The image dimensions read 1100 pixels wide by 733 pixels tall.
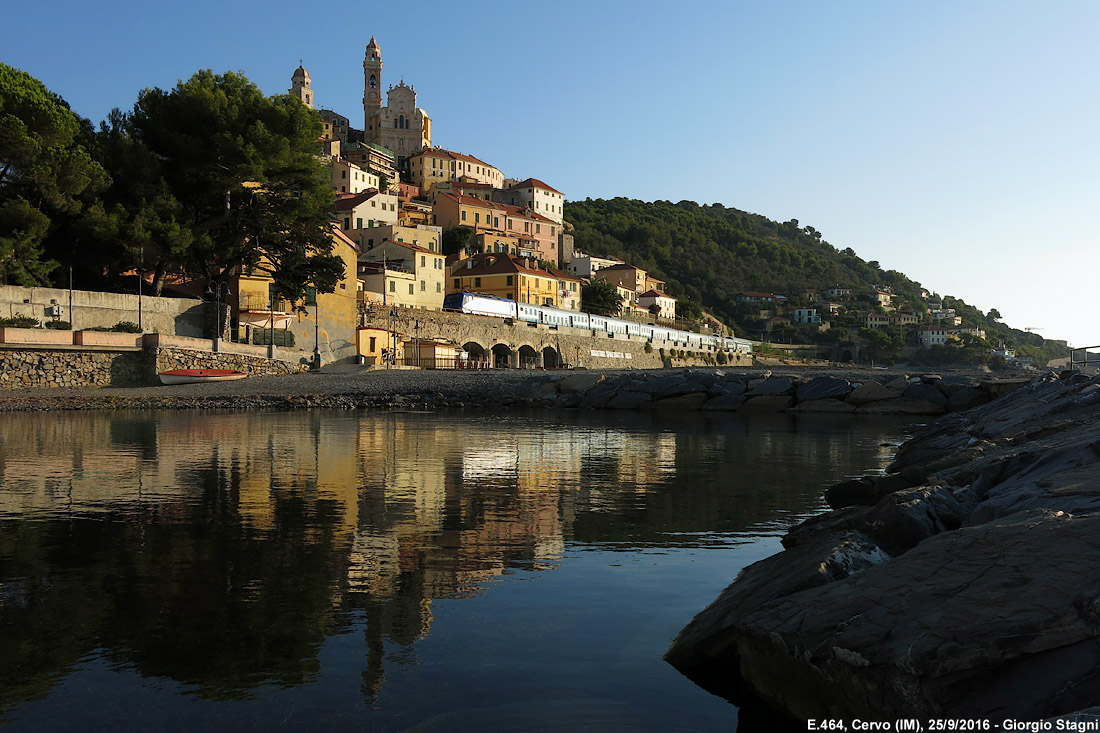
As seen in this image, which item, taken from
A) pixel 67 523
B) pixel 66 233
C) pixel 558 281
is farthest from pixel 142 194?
pixel 558 281

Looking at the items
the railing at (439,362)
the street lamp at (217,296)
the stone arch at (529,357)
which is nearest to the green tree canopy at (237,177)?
the street lamp at (217,296)

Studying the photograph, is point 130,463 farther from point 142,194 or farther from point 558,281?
point 558,281

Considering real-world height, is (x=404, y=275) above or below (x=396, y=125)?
below

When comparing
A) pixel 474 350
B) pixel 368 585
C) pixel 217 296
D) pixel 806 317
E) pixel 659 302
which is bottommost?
pixel 368 585

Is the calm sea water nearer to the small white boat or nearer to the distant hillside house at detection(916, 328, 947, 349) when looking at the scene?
the small white boat

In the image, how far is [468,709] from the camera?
170 inches

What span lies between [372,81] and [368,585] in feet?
491

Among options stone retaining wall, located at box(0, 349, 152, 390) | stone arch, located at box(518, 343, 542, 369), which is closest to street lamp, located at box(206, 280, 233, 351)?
stone retaining wall, located at box(0, 349, 152, 390)

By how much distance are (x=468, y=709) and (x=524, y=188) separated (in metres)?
120

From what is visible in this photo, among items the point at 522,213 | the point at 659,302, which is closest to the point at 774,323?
the point at 659,302

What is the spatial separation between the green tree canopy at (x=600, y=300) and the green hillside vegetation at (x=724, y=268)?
2593 centimetres

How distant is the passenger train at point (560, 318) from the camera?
65.9 m

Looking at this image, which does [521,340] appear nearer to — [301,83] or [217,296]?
[217,296]

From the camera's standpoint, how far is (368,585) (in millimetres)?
6461
